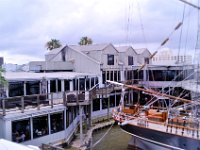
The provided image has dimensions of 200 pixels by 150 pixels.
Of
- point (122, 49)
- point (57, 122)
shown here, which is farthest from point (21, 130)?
point (122, 49)

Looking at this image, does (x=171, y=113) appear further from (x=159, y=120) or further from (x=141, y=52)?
(x=141, y=52)

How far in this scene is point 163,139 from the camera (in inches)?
834

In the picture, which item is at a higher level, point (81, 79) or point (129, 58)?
point (129, 58)

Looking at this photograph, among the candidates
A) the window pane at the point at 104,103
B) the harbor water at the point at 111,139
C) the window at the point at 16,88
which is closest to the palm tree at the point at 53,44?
the window pane at the point at 104,103

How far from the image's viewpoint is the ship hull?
65.0ft

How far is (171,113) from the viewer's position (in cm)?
2366

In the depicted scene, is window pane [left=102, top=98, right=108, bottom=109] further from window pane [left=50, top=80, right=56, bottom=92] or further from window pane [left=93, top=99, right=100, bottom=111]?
window pane [left=50, top=80, right=56, bottom=92]

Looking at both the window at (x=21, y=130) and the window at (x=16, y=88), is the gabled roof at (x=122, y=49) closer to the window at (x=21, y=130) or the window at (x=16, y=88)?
the window at (x=16, y=88)

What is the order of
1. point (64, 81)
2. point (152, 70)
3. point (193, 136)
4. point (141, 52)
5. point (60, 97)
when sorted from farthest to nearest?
point (141, 52) → point (152, 70) → point (64, 81) → point (60, 97) → point (193, 136)

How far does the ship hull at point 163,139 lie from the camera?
19.8 m

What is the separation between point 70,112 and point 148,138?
23.3 ft

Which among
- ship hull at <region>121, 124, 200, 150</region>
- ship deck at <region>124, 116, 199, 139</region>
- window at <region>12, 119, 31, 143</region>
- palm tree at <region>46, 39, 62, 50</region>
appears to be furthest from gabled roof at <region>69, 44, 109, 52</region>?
palm tree at <region>46, 39, 62, 50</region>

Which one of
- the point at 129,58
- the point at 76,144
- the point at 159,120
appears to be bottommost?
the point at 76,144

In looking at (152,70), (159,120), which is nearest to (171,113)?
(159,120)
